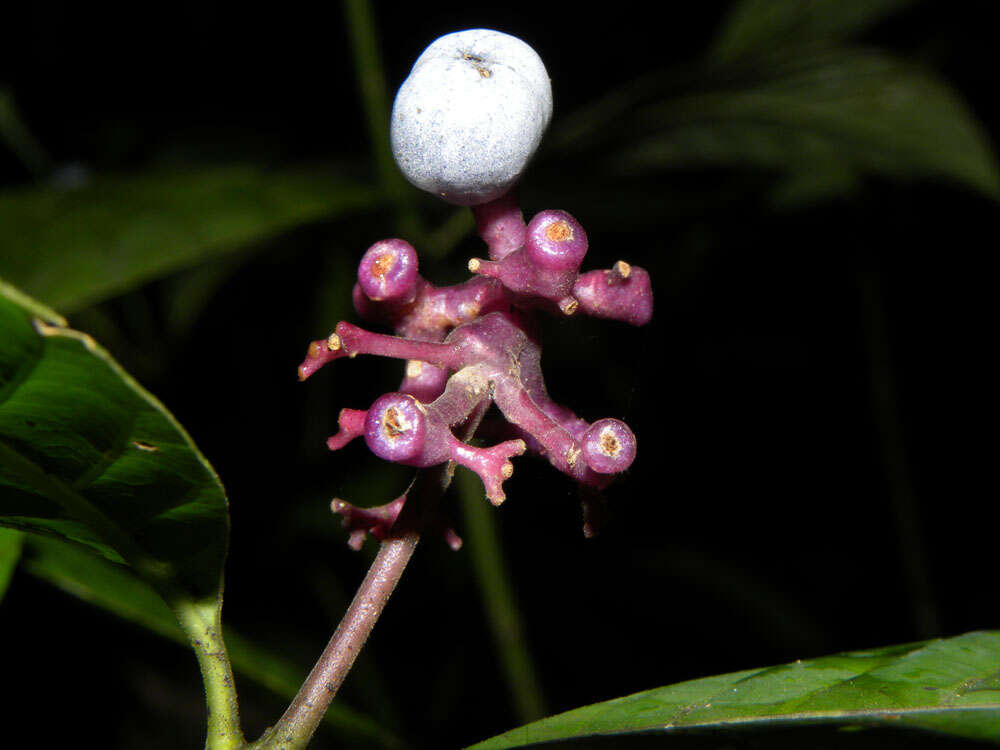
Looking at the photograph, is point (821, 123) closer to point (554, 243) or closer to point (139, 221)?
point (139, 221)

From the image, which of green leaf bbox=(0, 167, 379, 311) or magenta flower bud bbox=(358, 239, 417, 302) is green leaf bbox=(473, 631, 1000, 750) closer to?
magenta flower bud bbox=(358, 239, 417, 302)

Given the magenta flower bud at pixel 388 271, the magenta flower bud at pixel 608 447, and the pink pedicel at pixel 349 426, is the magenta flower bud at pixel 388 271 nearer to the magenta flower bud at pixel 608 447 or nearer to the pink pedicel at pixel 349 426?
the pink pedicel at pixel 349 426

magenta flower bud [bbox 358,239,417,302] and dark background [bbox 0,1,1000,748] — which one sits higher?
dark background [bbox 0,1,1000,748]

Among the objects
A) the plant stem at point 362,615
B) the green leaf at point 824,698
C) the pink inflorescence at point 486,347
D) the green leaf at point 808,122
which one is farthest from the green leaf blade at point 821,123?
the plant stem at point 362,615

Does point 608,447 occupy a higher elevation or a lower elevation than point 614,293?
lower

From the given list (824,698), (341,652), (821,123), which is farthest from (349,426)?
(821,123)

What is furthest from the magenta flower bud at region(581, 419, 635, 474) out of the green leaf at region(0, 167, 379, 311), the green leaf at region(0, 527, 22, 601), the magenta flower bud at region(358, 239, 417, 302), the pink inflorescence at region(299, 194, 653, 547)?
the green leaf at region(0, 167, 379, 311)

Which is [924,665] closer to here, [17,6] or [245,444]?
[245,444]
